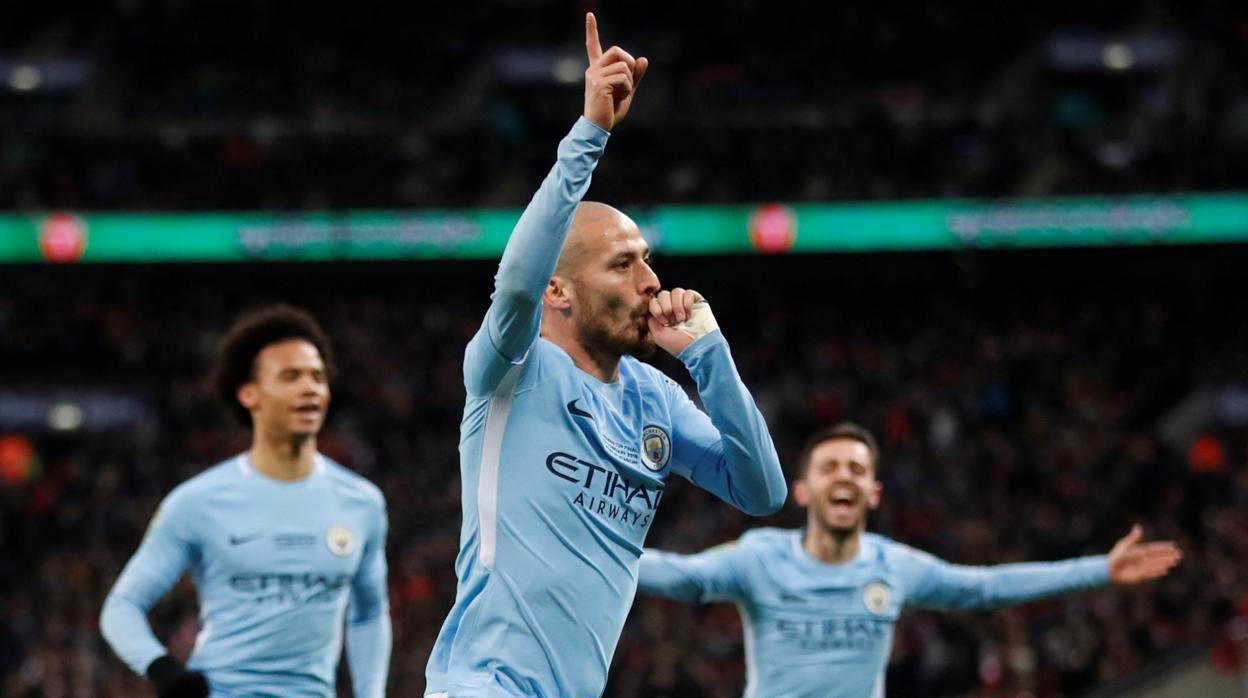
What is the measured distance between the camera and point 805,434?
2208cm

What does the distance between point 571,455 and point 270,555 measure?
7.94 ft

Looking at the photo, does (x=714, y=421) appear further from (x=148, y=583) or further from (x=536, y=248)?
(x=148, y=583)

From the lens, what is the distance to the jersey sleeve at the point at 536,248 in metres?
3.66

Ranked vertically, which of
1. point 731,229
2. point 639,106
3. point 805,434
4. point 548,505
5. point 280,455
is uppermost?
point 639,106

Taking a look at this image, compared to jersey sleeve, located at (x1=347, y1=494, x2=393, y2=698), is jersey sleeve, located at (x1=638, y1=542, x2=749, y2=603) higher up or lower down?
higher up

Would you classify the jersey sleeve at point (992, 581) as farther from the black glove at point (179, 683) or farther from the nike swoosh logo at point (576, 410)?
the nike swoosh logo at point (576, 410)

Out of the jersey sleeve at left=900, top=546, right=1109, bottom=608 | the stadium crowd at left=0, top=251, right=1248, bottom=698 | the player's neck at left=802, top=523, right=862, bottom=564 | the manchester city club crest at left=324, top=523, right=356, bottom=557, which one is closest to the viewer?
the manchester city club crest at left=324, top=523, right=356, bottom=557

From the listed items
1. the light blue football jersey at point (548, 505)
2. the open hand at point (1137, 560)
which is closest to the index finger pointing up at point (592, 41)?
the light blue football jersey at point (548, 505)

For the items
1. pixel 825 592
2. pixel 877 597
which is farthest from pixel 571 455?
pixel 877 597

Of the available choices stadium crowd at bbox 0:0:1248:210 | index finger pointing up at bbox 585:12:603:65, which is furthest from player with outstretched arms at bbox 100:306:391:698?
stadium crowd at bbox 0:0:1248:210

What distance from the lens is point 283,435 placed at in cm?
634

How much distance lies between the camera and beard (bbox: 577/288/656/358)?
4.05 meters

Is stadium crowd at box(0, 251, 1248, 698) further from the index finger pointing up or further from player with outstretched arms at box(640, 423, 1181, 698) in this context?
the index finger pointing up

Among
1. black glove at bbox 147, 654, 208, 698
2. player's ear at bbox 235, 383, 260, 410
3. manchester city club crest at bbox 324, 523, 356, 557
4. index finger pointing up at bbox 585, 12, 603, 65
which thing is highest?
index finger pointing up at bbox 585, 12, 603, 65
